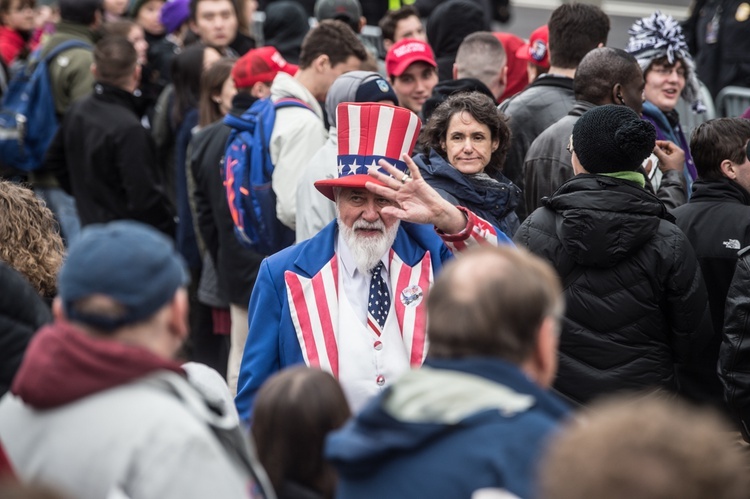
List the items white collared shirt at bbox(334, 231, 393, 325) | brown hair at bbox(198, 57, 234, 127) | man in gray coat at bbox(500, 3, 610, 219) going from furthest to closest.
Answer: brown hair at bbox(198, 57, 234, 127) → man in gray coat at bbox(500, 3, 610, 219) → white collared shirt at bbox(334, 231, 393, 325)

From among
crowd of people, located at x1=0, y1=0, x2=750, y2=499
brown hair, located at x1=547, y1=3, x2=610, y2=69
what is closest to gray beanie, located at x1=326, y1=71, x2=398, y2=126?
crowd of people, located at x1=0, y1=0, x2=750, y2=499

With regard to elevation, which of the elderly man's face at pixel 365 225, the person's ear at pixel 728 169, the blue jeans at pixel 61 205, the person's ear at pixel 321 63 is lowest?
the blue jeans at pixel 61 205

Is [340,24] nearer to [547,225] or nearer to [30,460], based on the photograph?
[547,225]

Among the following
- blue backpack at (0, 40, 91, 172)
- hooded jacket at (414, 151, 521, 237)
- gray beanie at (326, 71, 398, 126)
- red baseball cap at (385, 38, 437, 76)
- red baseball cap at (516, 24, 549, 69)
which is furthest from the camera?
blue backpack at (0, 40, 91, 172)

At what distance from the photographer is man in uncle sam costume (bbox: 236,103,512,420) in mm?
4504

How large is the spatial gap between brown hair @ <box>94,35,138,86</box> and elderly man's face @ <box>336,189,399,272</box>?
14.4ft

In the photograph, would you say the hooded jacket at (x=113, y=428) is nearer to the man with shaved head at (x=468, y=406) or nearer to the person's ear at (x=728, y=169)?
the man with shaved head at (x=468, y=406)

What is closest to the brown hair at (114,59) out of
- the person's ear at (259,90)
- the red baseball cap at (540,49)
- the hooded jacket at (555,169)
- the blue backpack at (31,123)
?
the blue backpack at (31,123)

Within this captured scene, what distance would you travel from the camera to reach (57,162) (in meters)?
9.08

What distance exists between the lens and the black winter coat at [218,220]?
7.56m

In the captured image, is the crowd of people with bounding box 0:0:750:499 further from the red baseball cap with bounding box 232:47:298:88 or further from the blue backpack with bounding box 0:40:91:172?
the blue backpack with bounding box 0:40:91:172

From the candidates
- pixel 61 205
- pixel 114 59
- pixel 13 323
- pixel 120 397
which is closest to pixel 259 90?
pixel 114 59

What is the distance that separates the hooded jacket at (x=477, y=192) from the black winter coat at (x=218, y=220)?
6.92 feet

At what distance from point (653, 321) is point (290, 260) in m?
1.58
